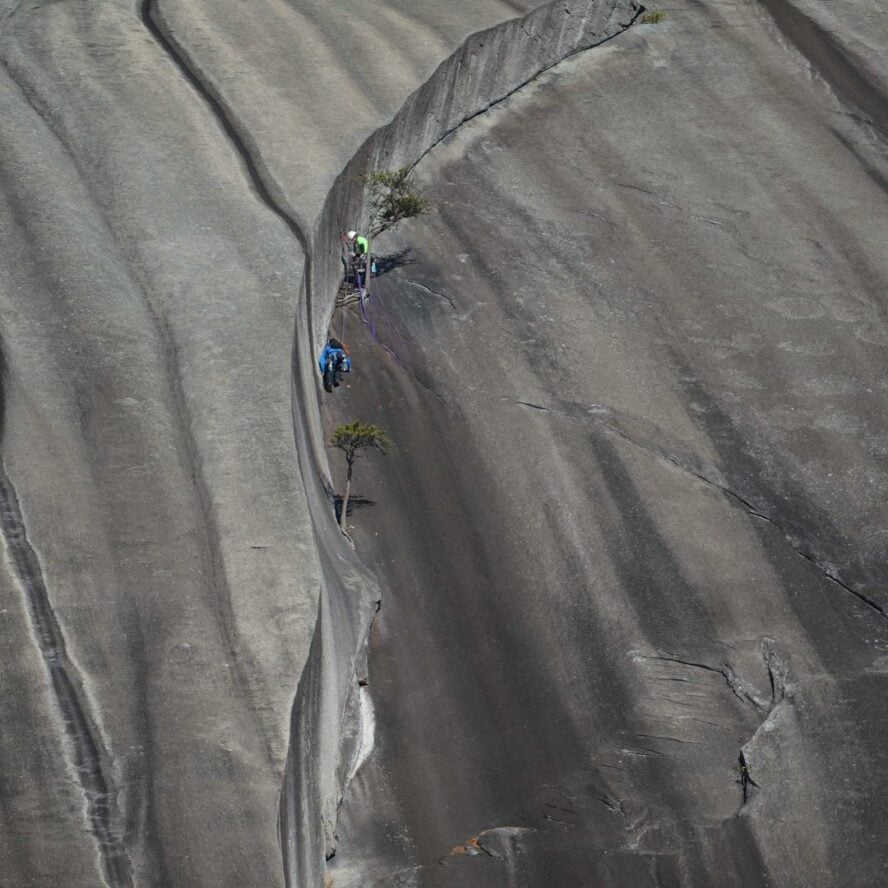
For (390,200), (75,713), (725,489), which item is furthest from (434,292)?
(75,713)

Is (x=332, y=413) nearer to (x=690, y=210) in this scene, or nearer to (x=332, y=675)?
(x=332, y=675)

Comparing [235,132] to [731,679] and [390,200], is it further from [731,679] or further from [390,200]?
[731,679]

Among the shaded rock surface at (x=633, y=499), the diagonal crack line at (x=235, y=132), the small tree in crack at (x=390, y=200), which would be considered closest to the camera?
the shaded rock surface at (x=633, y=499)

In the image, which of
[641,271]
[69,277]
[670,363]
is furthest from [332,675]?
[641,271]

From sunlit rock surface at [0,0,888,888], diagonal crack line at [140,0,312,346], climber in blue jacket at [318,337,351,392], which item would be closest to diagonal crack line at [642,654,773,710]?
sunlit rock surface at [0,0,888,888]

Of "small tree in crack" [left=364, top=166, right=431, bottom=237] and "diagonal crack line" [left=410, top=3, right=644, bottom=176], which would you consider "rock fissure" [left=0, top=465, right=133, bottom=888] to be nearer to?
"small tree in crack" [left=364, top=166, right=431, bottom=237]

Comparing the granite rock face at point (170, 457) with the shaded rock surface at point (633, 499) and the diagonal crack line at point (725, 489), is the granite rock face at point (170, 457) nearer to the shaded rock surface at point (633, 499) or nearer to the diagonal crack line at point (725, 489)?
the shaded rock surface at point (633, 499)

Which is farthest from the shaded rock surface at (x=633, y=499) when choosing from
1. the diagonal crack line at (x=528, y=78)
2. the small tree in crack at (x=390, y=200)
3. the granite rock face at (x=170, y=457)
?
the granite rock face at (x=170, y=457)
